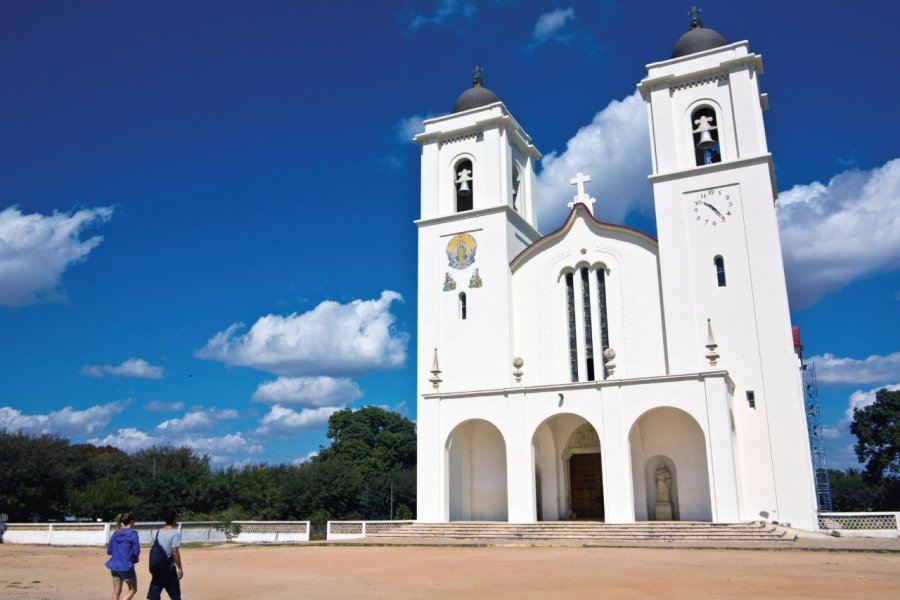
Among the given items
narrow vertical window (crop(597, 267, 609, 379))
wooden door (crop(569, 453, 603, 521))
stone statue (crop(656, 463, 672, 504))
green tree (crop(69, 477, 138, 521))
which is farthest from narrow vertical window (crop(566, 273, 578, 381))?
green tree (crop(69, 477, 138, 521))

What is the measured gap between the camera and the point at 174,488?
37.2m

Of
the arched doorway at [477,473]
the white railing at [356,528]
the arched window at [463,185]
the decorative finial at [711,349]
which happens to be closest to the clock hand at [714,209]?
the decorative finial at [711,349]

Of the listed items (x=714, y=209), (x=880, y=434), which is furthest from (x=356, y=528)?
(x=880, y=434)

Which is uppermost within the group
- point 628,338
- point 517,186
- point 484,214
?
point 517,186

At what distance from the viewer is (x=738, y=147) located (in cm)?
2388

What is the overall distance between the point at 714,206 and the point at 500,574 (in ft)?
50.6

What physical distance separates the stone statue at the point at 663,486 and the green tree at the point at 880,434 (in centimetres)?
2704

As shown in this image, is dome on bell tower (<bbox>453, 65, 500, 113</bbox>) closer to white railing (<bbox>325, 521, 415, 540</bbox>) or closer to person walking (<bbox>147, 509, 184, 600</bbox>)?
white railing (<bbox>325, 521, 415, 540</bbox>)

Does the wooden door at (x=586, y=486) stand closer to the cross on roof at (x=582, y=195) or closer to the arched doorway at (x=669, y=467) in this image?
the arched doorway at (x=669, y=467)

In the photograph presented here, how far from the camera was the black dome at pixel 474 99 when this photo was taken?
29316 millimetres

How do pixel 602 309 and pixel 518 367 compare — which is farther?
pixel 602 309

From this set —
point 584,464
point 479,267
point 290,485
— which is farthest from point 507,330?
point 290,485

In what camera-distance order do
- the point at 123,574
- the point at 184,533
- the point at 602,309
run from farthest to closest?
the point at 602,309 → the point at 184,533 → the point at 123,574

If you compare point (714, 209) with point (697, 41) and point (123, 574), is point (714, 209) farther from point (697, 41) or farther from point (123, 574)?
point (123, 574)
